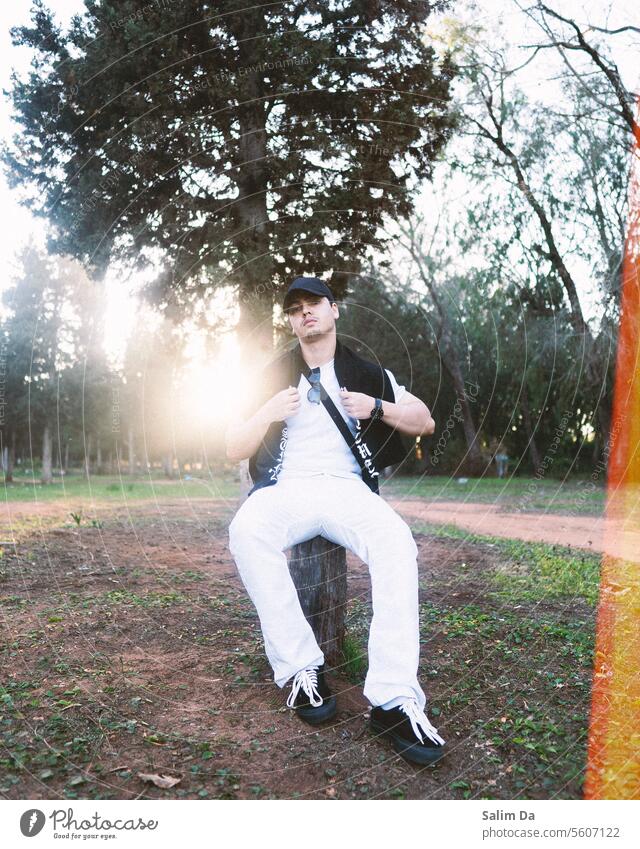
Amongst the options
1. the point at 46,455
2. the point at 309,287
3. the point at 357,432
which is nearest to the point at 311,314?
the point at 309,287

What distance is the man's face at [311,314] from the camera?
4.38 meters

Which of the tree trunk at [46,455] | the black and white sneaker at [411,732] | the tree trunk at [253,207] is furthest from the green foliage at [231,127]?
the tree trunk at [46,455]

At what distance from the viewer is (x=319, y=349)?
4.49 metres

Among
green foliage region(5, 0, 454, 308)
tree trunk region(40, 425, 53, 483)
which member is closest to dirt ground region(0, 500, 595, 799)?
green foliage region(5, 0, 454, 308)

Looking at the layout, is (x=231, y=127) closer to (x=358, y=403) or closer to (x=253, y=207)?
(x=253, y=207)

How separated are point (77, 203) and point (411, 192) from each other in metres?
4.93

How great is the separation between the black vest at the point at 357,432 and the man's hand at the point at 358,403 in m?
0.20

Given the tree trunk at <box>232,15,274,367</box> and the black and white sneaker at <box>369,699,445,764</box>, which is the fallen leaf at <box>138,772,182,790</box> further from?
the tree trunk at <box>232,15,274,367</box>

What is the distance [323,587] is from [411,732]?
108 centimetres

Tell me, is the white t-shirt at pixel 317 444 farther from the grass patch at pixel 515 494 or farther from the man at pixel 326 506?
the grass patch at pixel 515 494

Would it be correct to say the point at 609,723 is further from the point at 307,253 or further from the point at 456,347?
the point at 456,347

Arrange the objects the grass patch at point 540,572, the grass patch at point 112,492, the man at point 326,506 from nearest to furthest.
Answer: the man at point 326,506 → the grass patch at point 540,572 → the grass patch at point 112,492

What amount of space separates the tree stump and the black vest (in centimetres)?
48

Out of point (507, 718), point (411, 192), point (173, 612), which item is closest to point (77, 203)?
point (411, 192)
